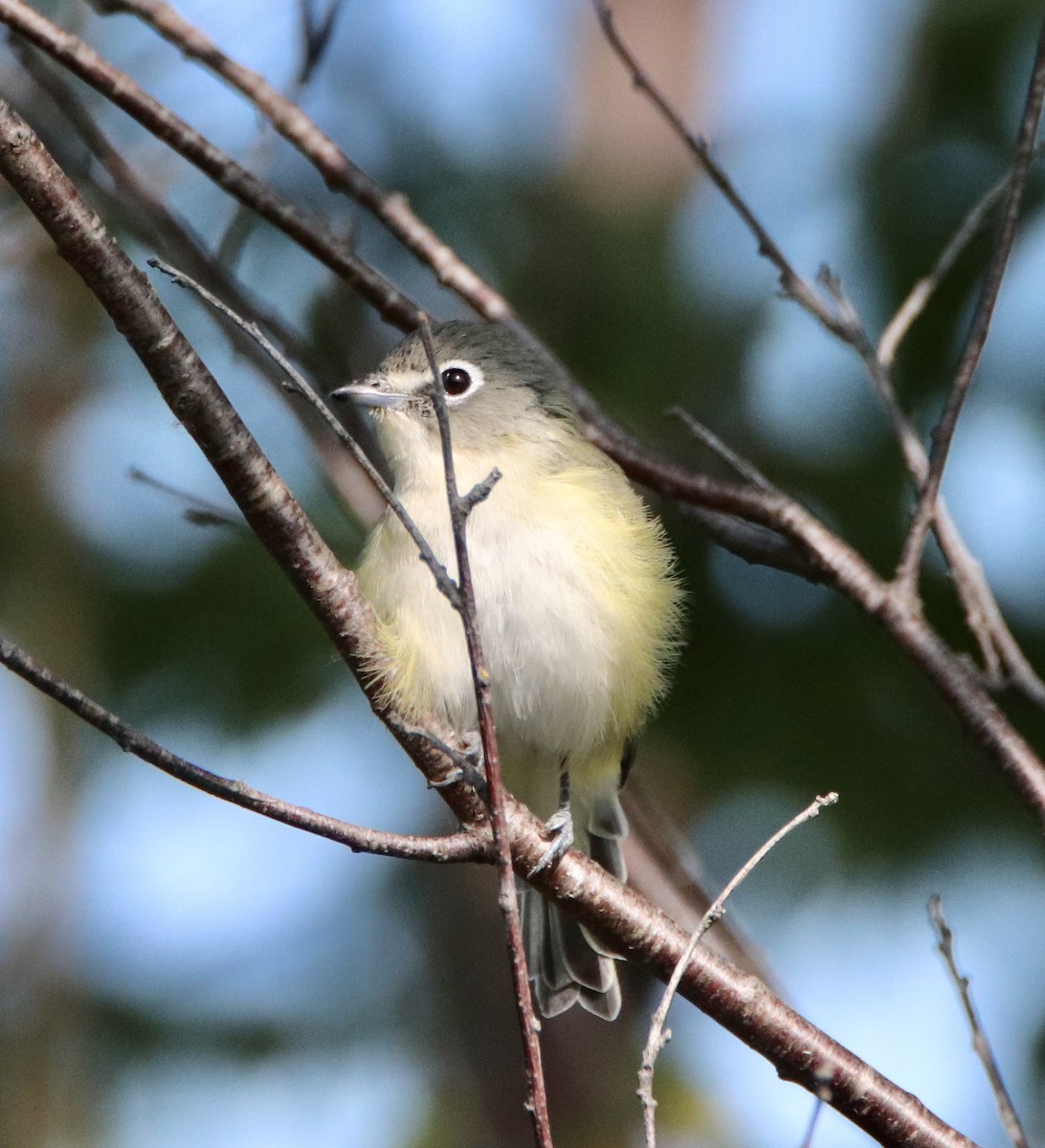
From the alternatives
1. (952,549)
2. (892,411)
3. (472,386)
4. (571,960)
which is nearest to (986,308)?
(892,411)

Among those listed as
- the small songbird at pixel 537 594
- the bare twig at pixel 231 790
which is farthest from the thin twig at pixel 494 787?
the small songbird at pixel 537 594

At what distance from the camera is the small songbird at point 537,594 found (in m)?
4.36

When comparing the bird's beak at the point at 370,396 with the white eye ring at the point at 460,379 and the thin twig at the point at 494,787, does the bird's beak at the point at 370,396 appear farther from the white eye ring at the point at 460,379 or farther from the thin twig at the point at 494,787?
the thin twig at the point at 494,787

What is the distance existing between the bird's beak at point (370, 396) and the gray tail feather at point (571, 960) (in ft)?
5.37

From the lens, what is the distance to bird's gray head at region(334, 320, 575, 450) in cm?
495

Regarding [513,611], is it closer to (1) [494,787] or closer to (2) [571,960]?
(2) [571,960]

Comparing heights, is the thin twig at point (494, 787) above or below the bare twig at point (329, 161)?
below

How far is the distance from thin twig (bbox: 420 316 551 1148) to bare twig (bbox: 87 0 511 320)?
8.07ft

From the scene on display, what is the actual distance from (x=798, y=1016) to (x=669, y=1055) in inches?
110

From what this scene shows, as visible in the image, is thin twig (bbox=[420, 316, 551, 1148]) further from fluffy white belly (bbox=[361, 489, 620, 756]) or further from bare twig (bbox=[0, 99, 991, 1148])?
fluffy white belly (bbox=[361, 489, 620, 756])

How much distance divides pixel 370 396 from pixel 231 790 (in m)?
2.50

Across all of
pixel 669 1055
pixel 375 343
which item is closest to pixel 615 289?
pixel 375 343

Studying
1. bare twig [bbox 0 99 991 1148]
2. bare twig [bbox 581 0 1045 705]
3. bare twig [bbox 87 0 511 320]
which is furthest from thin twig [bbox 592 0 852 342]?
bare twig [bbox 0 99 991 1148]

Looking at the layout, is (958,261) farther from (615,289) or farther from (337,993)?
(337,993)
